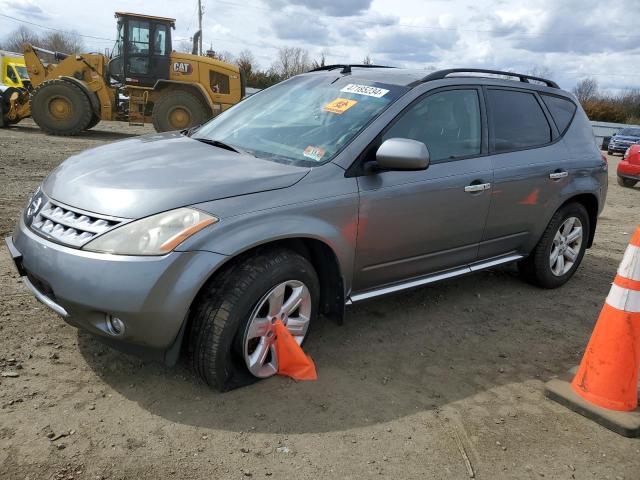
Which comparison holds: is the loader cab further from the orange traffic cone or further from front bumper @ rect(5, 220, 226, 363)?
the orange traffic cone

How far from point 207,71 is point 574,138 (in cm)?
1196

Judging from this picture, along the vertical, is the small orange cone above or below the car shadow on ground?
above

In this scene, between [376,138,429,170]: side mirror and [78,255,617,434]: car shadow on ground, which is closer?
[78,255,617,434]: car shadow on ground

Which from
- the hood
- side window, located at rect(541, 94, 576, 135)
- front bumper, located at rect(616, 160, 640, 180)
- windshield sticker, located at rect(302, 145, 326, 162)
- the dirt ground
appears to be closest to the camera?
the dirt ground

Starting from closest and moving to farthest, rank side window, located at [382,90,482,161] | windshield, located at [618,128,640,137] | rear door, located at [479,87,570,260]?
side window, located at [382,90,482,161] < rear door, located at [479,87,570,260] < windshield, located at [618,128,640,137]

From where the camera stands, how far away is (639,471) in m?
2.57

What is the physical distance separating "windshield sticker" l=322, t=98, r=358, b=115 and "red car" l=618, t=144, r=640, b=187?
11.3 m

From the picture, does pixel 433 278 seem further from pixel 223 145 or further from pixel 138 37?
pixel 138 37

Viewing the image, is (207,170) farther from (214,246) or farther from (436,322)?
(436,322)

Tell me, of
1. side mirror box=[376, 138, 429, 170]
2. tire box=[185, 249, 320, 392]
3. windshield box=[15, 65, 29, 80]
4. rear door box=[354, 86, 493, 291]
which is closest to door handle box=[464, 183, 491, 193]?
rear door box=[354, 86, 493, 291]

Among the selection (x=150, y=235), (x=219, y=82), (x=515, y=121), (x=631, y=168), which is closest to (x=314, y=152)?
(x=150, y=235)

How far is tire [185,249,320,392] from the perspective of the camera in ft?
8.84

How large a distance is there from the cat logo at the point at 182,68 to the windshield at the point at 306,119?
11176 mm

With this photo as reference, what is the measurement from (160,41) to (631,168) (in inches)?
461
